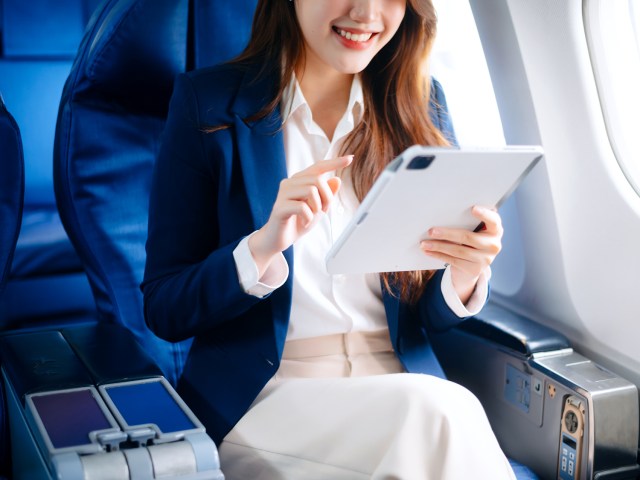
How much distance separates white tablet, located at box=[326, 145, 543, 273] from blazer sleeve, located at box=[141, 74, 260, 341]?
27cm

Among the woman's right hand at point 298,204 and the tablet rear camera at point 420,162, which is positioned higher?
the tablet rear camera at point 420,162

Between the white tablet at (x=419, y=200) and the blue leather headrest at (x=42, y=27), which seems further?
the blue leather headrest at (x=42, y=27)

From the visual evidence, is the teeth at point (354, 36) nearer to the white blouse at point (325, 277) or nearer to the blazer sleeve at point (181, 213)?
the white blouse at point (325, 277)

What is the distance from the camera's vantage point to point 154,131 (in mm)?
1787

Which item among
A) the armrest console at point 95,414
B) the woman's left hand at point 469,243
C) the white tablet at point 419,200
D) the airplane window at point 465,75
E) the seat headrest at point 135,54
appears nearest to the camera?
the armrest console at point 95,414

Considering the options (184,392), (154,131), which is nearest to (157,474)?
(184,392)

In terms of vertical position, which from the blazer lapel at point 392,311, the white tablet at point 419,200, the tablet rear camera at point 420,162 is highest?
the tablet rear camera at point 420,162

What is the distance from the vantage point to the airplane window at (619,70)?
5.86ft

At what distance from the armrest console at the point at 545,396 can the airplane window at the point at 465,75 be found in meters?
0.48

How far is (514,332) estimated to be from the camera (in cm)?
177

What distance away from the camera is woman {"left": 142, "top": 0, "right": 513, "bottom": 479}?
1387 millimetres

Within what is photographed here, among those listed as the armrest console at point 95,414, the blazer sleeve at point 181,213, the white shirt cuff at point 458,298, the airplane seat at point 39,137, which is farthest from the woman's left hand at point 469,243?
the airplane seat at point 39,137

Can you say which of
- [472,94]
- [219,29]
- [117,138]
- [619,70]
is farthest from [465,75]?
[117,138]

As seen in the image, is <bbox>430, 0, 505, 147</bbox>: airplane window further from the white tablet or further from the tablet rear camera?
the tablet rear camera
